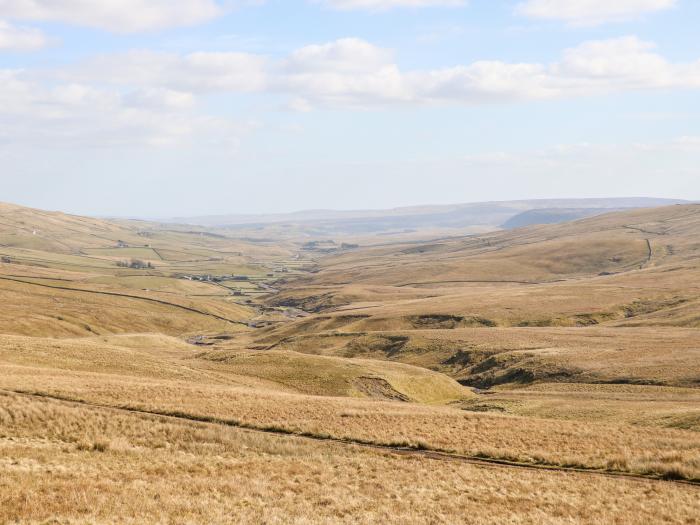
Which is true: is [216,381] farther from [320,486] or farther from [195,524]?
[195,524]

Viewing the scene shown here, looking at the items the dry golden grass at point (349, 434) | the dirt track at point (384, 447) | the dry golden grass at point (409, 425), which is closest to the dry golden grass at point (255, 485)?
the dry golden grass at point (349, 434)

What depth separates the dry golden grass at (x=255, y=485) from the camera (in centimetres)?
2080

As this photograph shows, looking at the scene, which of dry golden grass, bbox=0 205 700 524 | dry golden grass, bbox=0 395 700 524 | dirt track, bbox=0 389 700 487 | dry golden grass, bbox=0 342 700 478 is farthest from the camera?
dry golden grass, bbox=0 342 700 478

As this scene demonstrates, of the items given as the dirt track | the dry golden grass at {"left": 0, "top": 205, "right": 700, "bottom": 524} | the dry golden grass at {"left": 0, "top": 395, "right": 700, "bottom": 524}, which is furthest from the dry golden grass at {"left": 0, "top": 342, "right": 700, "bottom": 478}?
the dry golden grass at {"left": 0, "top": 395, "right": 700, "bottom": 524}

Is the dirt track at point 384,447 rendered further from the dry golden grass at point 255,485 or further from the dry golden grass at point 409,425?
the dry golden grass at point 255,485

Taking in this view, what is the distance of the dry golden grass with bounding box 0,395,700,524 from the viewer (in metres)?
20.8

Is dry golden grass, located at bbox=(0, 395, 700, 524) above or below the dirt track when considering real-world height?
above

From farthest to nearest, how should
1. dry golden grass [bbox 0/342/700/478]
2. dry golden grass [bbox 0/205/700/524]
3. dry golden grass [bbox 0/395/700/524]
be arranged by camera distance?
dry golden grass [bbox 0/342/700/478], dry golden grass [bbox 0/205/700/524], dry golden grass [bbox 0/395/700/524]

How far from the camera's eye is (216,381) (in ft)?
198

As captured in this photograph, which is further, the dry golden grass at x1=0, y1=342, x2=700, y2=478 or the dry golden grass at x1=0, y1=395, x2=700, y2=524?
the dry golden grass at x1=0, y1=342, x2=700, y2=478

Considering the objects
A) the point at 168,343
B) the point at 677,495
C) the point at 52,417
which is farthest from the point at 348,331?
the point at 677,495

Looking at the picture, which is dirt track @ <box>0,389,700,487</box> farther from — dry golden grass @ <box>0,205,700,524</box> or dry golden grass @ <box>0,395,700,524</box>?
dry golden grass @ <box>0,395,700,524</box>

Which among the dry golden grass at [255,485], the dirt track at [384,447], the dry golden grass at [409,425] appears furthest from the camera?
the dry golden grass at [409,425]

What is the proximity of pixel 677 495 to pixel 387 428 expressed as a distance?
16883 millimetres
